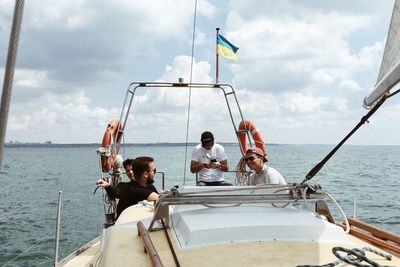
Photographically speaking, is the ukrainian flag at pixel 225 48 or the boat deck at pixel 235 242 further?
the ukrainian flag at pixel 225 48

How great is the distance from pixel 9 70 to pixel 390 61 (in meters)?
3.34

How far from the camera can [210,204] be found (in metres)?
3.06

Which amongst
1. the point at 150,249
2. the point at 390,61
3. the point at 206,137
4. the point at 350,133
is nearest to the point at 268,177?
the point at 350,133

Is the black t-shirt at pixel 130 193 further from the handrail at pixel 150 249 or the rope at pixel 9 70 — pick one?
the rope at pixel 9 70

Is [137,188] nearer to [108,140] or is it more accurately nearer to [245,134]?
[108,140]

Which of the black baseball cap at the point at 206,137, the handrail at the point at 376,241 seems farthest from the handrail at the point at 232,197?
the black baseball cap at the point at 206,137

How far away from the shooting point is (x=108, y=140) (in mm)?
7020

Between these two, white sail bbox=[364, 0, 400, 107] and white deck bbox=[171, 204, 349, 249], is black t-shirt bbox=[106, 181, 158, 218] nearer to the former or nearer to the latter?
white deck bbox=[171, 204, 349, 249]

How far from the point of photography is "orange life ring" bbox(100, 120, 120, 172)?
6.73 meters

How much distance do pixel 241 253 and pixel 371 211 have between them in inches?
702

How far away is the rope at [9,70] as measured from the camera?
1.92 metres

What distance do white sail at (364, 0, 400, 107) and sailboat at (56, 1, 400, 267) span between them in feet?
0.08

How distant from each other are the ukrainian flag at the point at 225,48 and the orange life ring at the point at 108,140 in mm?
2528

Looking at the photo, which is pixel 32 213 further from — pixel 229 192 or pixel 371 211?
pixel 229 192
